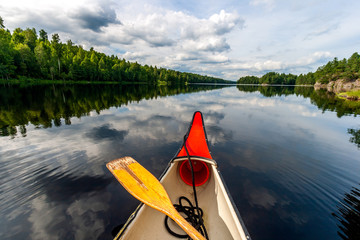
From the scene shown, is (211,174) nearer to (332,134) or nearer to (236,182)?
(236,182)

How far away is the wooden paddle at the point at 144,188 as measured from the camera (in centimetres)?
279

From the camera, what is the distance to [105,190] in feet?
17.0

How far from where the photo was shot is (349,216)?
4336 millimetres

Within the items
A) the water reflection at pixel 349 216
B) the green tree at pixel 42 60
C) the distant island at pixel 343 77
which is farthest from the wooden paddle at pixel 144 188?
the green tree at pixel 42 60

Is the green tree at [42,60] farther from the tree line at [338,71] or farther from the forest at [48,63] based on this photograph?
the tree line at [338,71]

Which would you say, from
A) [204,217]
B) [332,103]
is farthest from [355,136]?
[332,103]

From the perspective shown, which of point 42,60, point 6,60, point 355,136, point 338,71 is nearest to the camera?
Result: point 355,136

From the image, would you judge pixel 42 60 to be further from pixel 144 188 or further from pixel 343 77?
pixel 343 77

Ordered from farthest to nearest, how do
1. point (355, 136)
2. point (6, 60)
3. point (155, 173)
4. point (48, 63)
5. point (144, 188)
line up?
point (48, 63) < point (6, 60) < point (355, 136) < point (155, 173) < point (144, 188)

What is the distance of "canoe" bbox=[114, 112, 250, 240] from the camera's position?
9.41 ft

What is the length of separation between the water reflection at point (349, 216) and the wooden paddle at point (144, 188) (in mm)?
4675

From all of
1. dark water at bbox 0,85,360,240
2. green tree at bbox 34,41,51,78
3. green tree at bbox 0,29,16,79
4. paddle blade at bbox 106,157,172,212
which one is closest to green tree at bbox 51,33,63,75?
green tree at bbox 34,41,51,78

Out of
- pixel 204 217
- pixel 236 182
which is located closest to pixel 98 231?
pixel 204 217

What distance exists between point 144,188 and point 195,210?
5.57ft
